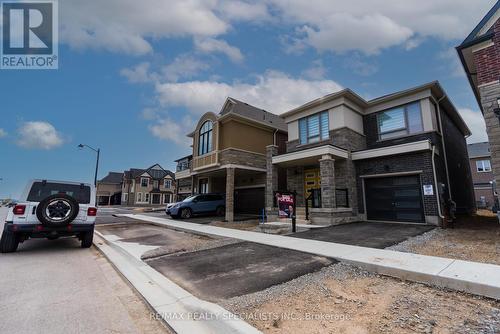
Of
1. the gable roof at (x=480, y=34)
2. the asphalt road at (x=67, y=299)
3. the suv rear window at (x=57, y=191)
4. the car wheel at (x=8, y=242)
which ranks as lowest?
the asphalt road at (x=67, y=299)

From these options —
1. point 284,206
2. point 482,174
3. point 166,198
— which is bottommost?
point 284,206

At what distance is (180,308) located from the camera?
3.53 meters

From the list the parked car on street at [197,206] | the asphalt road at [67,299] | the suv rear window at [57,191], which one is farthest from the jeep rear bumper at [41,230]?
the parked car on street at [197,206]

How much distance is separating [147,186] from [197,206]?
36.1 meters

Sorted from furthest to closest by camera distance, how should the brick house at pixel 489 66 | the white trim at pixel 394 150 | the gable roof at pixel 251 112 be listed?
1. the gable roof at pixel 251 112
2. the white trim at pixel 394 150
3. the brick house at pixel 489 66

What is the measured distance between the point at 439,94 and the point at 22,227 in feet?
60.1

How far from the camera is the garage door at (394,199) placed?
37.3 ft

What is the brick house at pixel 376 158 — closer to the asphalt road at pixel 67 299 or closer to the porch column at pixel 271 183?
the porch column at pixel 271 183

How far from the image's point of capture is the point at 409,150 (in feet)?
37.2

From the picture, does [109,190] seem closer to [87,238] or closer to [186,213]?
[186,213]

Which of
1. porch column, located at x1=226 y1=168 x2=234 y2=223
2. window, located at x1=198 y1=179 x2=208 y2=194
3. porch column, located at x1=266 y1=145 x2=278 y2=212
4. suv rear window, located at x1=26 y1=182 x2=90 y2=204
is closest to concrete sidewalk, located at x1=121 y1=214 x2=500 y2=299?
suv rear window, located at x1=26 y1=182 x2=90 y2=204

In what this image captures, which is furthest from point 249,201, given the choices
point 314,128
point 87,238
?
point 87,238

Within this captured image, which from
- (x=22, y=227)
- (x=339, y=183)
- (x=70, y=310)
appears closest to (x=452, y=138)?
(x=339, y=183)

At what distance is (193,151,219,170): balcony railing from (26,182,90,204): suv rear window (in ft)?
31.2
